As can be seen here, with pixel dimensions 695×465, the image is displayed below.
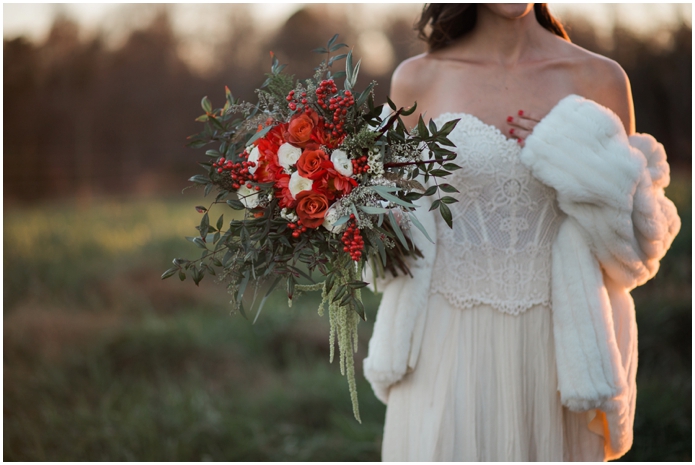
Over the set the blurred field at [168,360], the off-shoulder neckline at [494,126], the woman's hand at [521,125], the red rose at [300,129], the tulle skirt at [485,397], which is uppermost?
the red rose at [300,129]

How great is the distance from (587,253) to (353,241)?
0.95 m

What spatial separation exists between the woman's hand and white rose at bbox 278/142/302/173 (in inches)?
33.6

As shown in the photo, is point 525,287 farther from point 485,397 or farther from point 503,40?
→ point 503,40

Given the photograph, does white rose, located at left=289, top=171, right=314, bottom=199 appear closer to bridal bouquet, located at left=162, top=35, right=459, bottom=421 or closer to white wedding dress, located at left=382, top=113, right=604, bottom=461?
bridal bouquet, located at left=162, top=35, right=459, bottom=421

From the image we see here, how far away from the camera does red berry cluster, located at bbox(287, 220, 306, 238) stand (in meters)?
1.50

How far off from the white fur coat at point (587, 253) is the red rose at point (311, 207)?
1.88 ft

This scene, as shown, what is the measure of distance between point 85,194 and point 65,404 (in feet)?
10.2

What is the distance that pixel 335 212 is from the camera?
1488 mm

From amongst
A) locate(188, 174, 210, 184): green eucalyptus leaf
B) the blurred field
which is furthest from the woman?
the blurred field

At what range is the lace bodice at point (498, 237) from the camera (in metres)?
2.00

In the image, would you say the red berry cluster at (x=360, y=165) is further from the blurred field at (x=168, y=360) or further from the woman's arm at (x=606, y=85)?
the blurred field at (x=168, y=360)

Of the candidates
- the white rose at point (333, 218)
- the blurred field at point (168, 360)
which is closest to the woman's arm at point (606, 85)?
the white rose at point (333, 218)

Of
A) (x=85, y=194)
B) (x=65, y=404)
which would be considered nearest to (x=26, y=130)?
(x=85, y=194)

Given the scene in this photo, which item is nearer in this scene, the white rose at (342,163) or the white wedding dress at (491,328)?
the white rose at (342,163)
